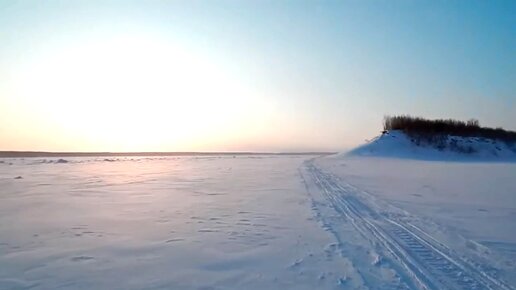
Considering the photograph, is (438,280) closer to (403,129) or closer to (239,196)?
(239,196)

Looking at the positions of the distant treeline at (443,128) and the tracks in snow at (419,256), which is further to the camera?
the distant treeline at (443,128)

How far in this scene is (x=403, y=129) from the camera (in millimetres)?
56438

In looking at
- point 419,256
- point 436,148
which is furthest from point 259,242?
point 436,148

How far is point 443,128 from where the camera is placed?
56.9 m

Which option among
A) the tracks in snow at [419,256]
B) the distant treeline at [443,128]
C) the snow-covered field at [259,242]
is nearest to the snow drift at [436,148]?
the distant treeline at [443,128]

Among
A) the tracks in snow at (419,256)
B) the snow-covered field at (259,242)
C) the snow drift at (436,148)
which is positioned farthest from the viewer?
the snow drift at (436,148)

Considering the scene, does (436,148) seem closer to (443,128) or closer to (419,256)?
(443,128)

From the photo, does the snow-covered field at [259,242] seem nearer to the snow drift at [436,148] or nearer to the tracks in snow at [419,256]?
the tracks in snow at [419,256]

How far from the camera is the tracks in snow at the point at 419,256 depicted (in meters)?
→ 4.71

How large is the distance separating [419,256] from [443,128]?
185 feet

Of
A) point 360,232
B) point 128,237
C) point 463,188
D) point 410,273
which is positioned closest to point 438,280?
point 410,273

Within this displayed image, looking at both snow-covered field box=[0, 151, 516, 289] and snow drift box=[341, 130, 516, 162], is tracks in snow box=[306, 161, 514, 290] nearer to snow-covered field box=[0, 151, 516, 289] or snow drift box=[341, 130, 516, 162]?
snow-covered field box=[0, 151, 516, 289]

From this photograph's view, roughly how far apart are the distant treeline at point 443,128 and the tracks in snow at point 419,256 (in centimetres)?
4858

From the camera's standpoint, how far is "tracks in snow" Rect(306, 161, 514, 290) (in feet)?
15.4
